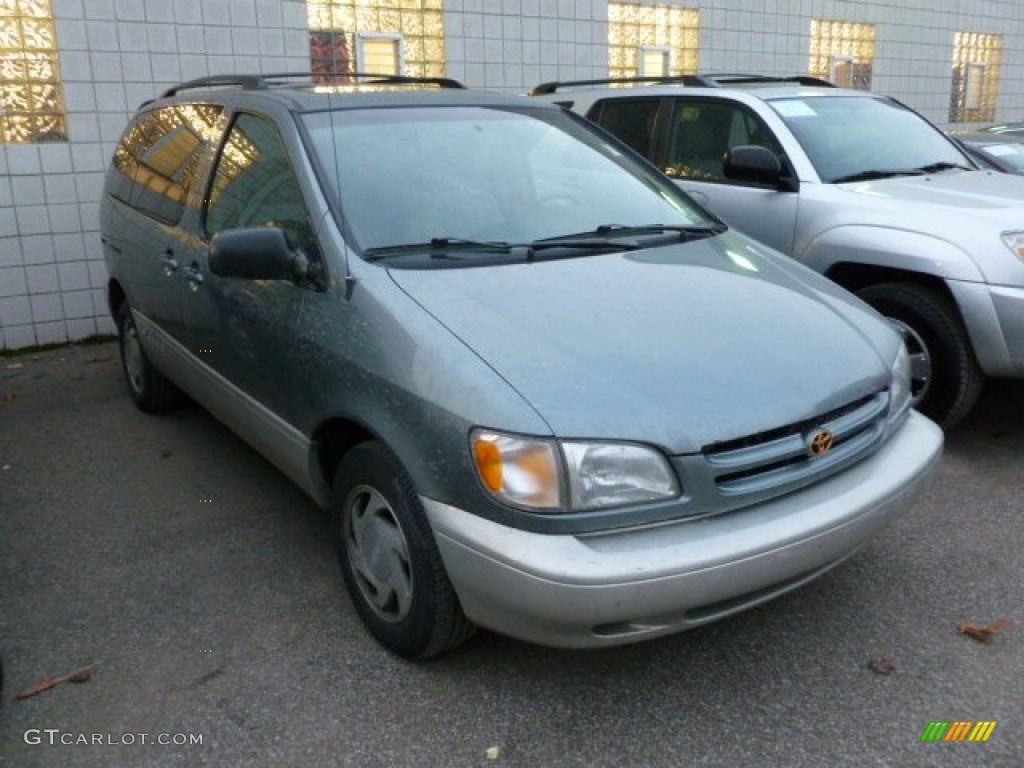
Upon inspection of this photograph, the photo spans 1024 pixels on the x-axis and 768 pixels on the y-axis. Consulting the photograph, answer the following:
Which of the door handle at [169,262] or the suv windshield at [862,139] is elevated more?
the suv windshield at [862,139]

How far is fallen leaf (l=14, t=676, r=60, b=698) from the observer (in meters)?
2.83

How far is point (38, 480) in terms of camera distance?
14.7 feet

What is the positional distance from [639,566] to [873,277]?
3091 millimetres

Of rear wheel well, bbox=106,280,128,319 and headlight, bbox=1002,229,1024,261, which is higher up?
headlight, bbox=1002,229,1024,261

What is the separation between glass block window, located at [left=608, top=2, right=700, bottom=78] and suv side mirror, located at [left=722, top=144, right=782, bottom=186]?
470 cm

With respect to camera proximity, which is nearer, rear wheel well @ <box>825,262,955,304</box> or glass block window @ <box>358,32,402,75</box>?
rear wheel well @ <box>825,262,955,304</box>

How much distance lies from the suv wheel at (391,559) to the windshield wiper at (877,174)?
10.8ft

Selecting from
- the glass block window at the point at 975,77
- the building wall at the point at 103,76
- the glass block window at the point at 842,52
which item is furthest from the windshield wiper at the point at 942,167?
the glass block window at the point at 975,77

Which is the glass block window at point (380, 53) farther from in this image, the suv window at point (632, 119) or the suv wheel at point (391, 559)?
the suv wheel at point (391, 559)

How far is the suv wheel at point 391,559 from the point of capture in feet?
8.64

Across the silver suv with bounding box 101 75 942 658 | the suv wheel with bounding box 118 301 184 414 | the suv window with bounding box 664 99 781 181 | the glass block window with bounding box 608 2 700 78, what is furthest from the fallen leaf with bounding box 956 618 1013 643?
the glass block window with bounding box 608 2 700 78

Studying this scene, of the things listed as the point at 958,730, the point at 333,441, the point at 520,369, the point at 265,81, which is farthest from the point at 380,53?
the point at 958,730

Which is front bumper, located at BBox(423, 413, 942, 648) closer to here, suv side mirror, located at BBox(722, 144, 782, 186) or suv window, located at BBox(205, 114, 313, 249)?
suv window, located at BBox(205, 114, 313, 249)

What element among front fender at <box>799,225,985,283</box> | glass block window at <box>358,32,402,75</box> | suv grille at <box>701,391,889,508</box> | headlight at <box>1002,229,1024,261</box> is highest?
glass block window at <box>358,32,402,75</box>
